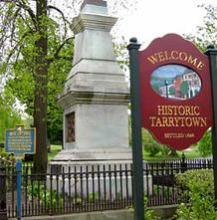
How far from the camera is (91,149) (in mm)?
11289

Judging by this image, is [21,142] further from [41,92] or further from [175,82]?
[41,92]

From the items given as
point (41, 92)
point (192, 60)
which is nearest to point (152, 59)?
point (192, 60)

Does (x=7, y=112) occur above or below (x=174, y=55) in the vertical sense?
above

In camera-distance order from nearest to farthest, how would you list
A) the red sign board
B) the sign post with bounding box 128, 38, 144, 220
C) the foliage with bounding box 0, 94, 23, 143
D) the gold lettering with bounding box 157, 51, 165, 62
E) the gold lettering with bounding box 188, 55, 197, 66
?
1. the sign post with bounding box 128, 38, 144, 220
2. the red sign board
3. the gold lettering with bounding box 157, 51, 165, 62
4. the gold lettering with bounding box 188, 55, 197, 66
5. the foliage with bounding box 0, 94, 23, 143

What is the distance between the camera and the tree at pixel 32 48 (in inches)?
603

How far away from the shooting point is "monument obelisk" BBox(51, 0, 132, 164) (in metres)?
11.3

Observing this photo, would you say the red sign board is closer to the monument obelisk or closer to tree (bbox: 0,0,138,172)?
the monument obelisk

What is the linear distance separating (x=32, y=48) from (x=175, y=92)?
11298mm

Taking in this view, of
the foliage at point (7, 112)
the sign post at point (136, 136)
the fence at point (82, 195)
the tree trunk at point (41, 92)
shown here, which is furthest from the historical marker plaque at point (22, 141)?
the foliage at point (7, 112)

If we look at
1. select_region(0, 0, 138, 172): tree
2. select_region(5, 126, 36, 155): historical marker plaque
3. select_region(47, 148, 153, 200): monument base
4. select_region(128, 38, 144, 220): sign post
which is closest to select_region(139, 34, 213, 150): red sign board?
select_region(128, 38, 144, 220): sign post

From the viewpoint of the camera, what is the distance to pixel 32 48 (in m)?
16.1

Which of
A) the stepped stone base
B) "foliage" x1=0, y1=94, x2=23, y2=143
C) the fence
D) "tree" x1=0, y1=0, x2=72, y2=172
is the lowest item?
the fence

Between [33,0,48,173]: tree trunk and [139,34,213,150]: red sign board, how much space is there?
12.1 meters

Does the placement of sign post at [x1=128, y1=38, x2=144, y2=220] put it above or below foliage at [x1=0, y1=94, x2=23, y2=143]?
below
